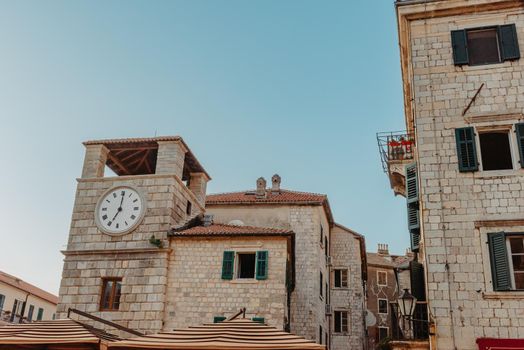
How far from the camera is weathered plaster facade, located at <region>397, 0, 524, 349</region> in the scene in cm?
1242

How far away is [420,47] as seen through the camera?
50.9 feet

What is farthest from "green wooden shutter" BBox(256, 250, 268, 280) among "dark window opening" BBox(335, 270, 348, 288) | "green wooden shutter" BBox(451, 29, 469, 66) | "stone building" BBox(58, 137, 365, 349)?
"dark window opening" BBox(335, 270, 348, 288)

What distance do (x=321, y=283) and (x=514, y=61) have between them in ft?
58.4

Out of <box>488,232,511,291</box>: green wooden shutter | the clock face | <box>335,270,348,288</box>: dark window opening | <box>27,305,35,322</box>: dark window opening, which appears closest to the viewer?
<box>488,232,511,291</box>: green wooden shutter

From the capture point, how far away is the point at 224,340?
7.95m

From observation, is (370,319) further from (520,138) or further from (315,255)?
(520,138)

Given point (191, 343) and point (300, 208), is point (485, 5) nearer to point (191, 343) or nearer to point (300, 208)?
point (191, 343)

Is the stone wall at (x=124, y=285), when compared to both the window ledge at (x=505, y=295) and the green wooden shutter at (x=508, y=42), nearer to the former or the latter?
the window ledge at (x=505, y=295)

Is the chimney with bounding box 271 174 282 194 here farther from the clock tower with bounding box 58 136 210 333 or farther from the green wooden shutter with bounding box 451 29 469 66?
the green wooden shutter with bounding box 451 29 469 66

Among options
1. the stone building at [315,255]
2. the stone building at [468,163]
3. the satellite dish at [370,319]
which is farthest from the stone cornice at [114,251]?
the satellite dish at [370,319]

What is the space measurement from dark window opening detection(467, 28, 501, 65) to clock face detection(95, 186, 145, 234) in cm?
1322

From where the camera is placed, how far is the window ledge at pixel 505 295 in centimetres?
1221

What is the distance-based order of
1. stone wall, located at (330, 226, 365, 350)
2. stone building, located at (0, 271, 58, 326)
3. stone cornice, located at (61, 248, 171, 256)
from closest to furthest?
stone cornice, located at (61, 248, 171, 256) < stone wall, located at (330, 226, 365, 350) < stone building, located at (0, 271, 58, 326)

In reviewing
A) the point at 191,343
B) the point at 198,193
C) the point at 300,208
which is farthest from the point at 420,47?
the point at 300,208
